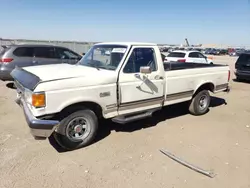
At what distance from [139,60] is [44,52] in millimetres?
6092

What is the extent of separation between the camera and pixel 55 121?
148 inches

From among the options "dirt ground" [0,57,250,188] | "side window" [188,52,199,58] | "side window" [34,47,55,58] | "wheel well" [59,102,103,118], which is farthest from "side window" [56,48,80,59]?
"side window" [188,52,199,58]

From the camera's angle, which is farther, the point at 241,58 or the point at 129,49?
the point at 241,58

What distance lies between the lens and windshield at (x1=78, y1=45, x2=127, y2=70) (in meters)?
4.77

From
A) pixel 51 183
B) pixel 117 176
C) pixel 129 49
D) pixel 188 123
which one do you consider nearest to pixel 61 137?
pixel 51 183

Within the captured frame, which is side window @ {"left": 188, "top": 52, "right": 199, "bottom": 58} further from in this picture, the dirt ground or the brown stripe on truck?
the brown stripe on truck

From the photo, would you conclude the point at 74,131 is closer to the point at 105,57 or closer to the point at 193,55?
the point at 105,57

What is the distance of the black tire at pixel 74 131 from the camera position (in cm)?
401

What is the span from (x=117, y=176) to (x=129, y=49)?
8.34ft

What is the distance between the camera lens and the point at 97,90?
423 centimetres

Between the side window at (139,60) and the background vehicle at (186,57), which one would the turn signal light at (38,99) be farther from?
the background vehicle at (186,57)

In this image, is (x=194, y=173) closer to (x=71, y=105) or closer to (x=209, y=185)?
(x=209, y=185)

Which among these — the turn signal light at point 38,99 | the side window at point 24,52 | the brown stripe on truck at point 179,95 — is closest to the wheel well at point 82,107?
the turn signal light at point 38,99

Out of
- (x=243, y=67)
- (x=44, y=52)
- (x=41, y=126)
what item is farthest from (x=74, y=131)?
(x=243, y=67)
